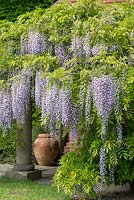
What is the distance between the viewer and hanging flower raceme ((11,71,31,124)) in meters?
7.44

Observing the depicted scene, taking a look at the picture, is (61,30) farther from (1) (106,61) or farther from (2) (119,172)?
(2) (119,172)

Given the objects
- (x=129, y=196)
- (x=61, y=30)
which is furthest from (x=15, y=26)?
(x=129, y=196)

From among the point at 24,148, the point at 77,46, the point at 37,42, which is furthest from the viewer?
the point at 24,148

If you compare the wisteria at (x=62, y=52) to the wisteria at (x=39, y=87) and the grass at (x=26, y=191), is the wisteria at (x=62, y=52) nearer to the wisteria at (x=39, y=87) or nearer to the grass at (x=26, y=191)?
the wisteria at (x=39, y=87)

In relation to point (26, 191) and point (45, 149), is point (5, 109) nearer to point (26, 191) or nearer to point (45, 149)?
point (26, 191)

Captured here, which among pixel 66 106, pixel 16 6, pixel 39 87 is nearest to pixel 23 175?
pixel 39 87

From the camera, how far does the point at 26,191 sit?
26.8 ft

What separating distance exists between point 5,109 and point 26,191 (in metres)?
1.33

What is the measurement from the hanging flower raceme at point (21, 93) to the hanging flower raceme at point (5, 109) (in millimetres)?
135

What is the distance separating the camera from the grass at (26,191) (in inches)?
304

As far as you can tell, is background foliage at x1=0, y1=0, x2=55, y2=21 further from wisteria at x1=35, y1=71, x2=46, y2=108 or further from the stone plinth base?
wisteria at x1=35, y1=71, x2=46, y2=108

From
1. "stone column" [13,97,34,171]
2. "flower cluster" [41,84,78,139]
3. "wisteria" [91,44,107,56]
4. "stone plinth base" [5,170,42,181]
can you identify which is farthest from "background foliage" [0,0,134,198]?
"stone plinth base" [5,170,42,181]

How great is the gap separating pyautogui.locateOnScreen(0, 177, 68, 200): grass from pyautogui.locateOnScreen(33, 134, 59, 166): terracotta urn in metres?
2.25

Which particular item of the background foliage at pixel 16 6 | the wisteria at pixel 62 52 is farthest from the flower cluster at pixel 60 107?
the background foliage at pixel 16 6
